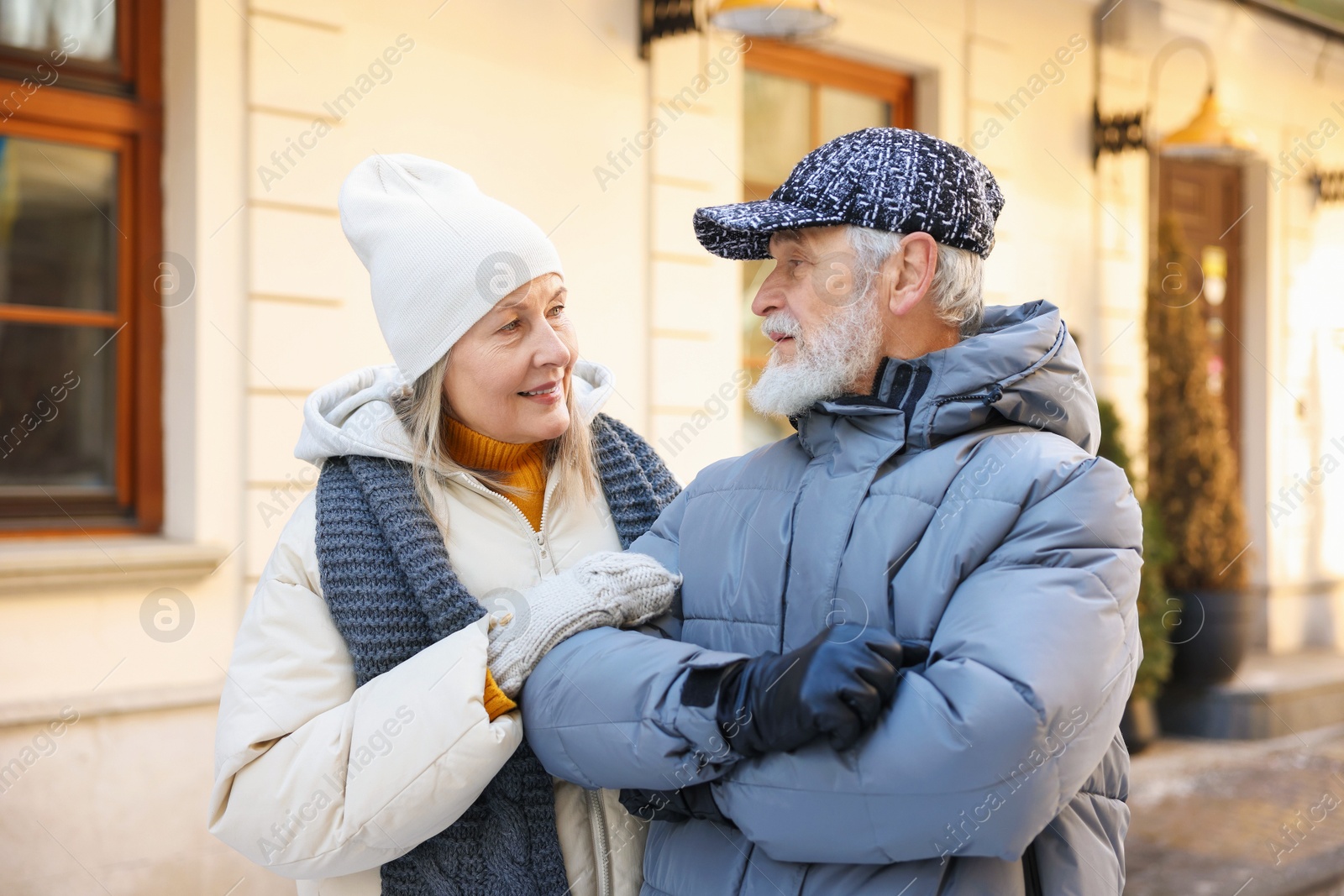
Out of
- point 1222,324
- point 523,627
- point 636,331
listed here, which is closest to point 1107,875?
point 523,627

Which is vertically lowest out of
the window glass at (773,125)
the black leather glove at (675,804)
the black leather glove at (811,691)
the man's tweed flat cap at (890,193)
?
the black leather glove at (675,804)

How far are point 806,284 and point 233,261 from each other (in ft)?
8.97

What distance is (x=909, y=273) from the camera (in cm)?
170

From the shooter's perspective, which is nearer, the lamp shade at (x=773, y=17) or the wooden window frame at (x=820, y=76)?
the lamp shade at (x=773, y=17)

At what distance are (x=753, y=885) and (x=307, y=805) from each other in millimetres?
621

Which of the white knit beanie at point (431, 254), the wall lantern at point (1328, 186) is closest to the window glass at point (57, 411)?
the white knit beanie at point (431, 254)

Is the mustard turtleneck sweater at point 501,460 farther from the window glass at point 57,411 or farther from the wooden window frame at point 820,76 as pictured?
the wooden window frame at point 820,76

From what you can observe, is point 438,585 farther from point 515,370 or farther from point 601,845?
point 601,845

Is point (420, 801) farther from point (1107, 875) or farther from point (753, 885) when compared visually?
point (1107, 875)

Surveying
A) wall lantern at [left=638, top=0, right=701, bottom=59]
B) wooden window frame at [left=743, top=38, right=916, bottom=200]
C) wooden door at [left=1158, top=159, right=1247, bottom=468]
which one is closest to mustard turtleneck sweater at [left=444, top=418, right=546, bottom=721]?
wall lantern at [left=638, top=0, right=701, bottom=59]

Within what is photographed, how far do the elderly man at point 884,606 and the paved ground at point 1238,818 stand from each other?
11.0 feet

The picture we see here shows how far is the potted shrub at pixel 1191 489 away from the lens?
6820 mm

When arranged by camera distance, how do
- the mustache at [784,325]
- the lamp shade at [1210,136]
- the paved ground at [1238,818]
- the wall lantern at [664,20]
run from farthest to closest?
the lamp shade at [1210,136] < the wall lantern at [664,20] < the paved ground at [1238,818] < the mustache at [784,325]

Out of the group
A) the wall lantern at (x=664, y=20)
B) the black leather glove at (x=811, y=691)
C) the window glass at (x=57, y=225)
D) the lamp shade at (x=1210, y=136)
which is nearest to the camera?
the black leather glove at (x=811, y=691)
